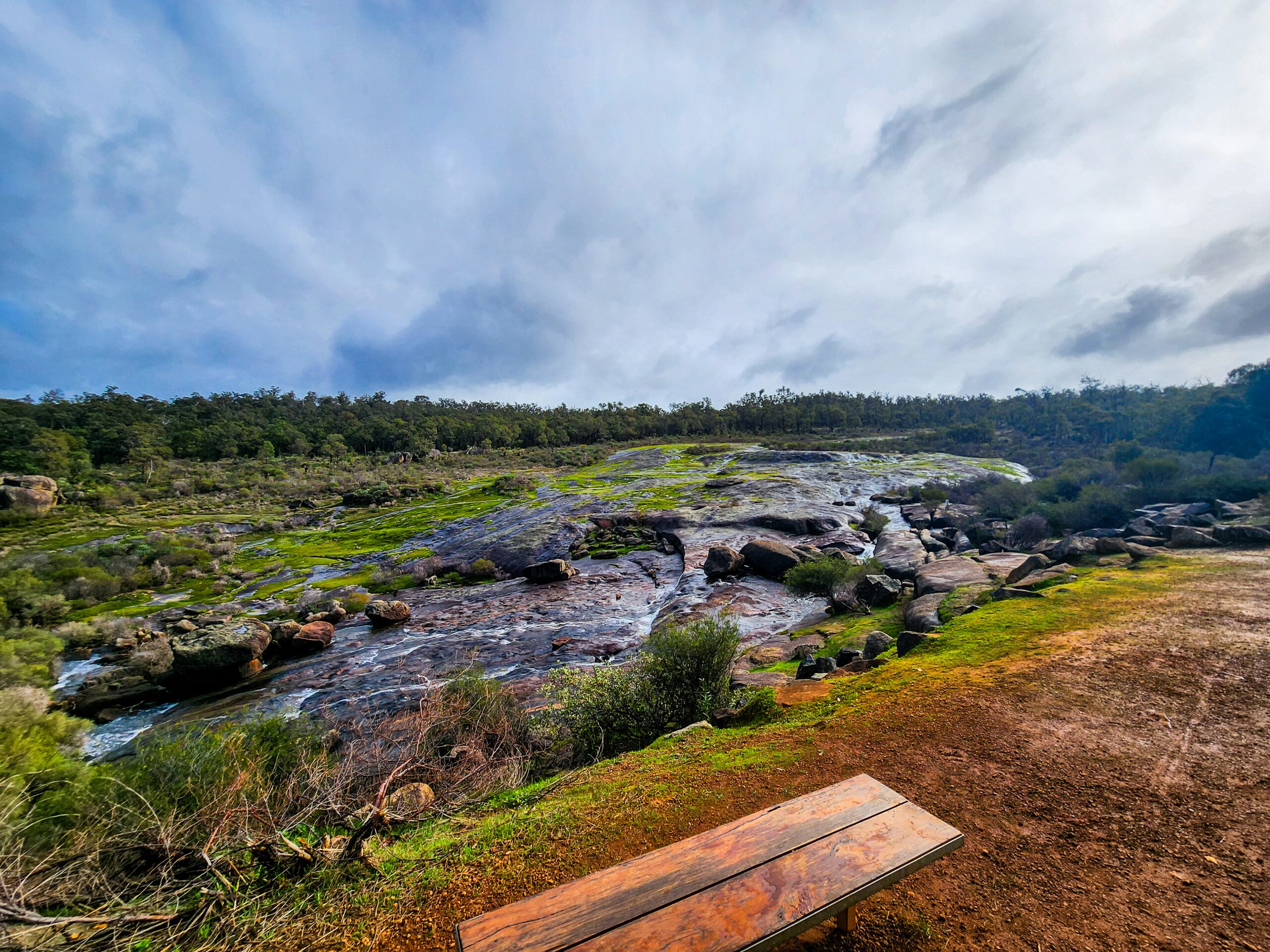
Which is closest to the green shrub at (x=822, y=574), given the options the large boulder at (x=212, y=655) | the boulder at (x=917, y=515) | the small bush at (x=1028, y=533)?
the small bush at (x=1028, y=533)

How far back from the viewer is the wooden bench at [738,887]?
2746mm

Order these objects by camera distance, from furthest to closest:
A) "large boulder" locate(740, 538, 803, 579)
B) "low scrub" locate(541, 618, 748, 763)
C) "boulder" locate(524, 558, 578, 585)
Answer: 1. "boulder" locate(524, 558, 578, 585)
2. "large boulder" locate(740, 538, 803, 579)
3. "low scrub" locate(541, 618, 748, 763)

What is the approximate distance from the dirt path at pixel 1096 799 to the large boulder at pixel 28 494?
6969 centimetres

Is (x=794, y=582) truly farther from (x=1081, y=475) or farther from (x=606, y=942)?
(x=1081, y=475)

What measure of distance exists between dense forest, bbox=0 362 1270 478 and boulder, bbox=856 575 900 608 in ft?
229

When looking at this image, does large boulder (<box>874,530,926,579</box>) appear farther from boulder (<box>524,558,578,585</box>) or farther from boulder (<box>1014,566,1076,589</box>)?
boulder (<box>524,558,578,585</box>)

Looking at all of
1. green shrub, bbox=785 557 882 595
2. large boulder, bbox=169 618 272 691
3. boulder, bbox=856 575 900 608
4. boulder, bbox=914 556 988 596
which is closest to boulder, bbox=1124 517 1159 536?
boulder, bbox=914 556 988 596

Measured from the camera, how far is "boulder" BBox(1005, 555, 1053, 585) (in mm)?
15352

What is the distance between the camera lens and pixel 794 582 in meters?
21.2

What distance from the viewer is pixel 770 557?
979 inches

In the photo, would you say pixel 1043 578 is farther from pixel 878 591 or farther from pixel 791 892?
pixel 791 892

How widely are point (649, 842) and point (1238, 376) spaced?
9946 centimetres

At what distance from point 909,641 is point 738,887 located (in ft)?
32.0

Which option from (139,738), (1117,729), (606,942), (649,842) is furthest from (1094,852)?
(139,738)
